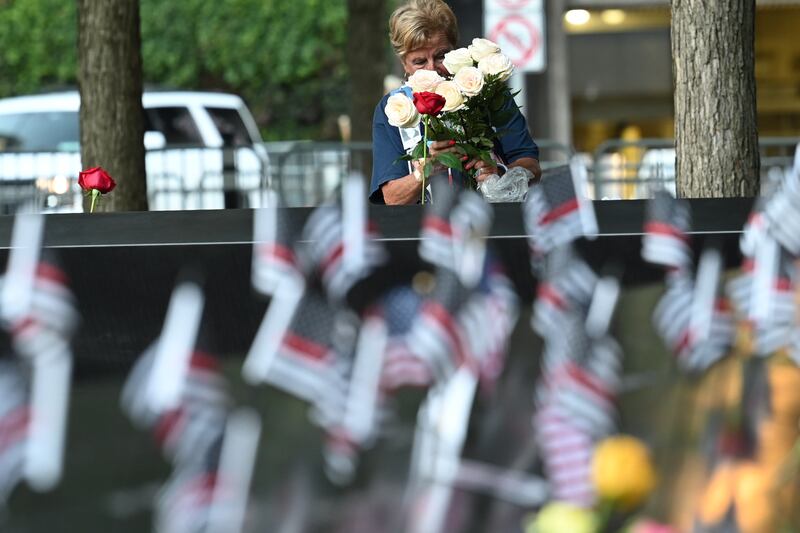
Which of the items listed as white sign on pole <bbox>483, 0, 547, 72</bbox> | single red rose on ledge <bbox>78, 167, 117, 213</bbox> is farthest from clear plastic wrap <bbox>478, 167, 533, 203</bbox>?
white sign on pole <bbox>483, 0, 547, 72</bbox>

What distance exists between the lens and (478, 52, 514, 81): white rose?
14.4 feet

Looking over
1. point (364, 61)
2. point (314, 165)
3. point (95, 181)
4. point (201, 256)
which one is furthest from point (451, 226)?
point (364, 61)

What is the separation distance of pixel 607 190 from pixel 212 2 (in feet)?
81.8

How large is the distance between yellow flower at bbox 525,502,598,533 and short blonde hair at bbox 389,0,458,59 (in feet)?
7.06

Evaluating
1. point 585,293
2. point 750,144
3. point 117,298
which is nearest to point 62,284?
point 117,298

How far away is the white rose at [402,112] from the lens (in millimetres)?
4316

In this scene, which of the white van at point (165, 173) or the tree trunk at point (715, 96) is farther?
the white van at point (165, 173)

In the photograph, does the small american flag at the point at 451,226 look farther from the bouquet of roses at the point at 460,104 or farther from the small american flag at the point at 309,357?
the bouquet of roses at the point at 460,104

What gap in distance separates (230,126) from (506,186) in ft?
36.0

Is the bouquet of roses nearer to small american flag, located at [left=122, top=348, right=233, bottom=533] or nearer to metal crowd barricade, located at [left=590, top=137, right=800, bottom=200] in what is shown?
small american flag, located at [left=122, top=348, right=233, bottom=533]

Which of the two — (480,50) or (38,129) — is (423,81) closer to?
(480,50)

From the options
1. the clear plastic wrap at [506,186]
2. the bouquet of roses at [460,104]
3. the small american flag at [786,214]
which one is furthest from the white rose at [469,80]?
the small american flag at [786,214]

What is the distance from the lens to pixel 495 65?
4383 mm

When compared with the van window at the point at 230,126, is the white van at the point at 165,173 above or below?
below
